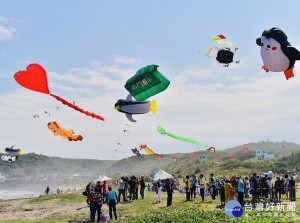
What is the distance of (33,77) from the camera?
762 inches

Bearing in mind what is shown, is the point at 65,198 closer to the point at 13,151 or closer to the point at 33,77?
the point at 33,77

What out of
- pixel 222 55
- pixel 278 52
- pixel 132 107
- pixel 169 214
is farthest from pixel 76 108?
pixel 278 52

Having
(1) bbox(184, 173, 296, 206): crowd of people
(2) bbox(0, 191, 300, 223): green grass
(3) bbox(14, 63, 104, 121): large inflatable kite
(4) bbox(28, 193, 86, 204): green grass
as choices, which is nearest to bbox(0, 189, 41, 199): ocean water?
(4) bbox(28, 193, 86, 204): green grass

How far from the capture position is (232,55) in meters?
16.5

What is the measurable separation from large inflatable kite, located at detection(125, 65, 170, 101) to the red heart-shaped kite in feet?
16.5

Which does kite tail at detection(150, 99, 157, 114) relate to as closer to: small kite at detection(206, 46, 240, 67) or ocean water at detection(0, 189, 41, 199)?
small kite at detection(206, 46, 240, 67)

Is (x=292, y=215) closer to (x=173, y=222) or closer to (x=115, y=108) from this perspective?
(x=173, y=222)

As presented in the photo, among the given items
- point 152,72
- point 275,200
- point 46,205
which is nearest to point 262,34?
point 152,72

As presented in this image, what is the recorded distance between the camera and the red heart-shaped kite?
19234mm

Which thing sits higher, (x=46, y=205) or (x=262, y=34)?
(x=262, y=34)

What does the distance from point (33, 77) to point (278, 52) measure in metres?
12.9

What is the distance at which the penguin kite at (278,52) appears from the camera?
13.2 meters

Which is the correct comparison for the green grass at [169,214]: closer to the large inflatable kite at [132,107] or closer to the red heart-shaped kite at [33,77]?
the large inflatable kite at [132,107]

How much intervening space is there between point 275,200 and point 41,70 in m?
17.5
